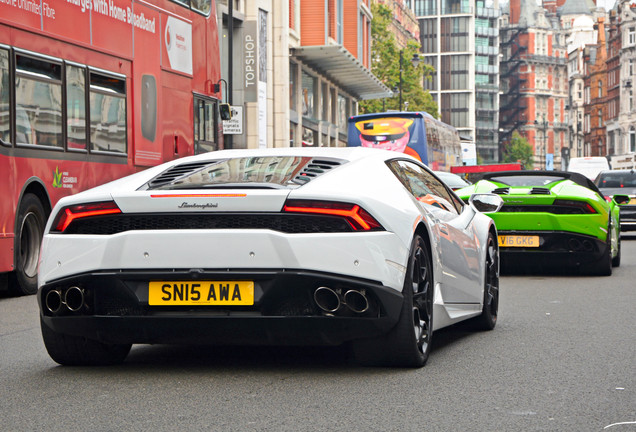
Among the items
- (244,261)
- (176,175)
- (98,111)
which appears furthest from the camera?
(98,111)

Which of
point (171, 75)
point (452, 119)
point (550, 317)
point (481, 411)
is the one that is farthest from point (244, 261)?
point (452, 119)

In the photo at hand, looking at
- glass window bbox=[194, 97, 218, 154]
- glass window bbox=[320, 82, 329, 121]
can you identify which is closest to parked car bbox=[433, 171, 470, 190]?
glass window bbox=[194, 97, 218, 154]

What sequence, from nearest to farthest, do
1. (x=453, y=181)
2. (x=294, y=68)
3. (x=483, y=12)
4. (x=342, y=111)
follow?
(x=453, y=181)
(x=294, y=68)
(x=342, y=111)
(x=483, y=12)

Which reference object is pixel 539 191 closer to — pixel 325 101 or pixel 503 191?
pixel 503 191

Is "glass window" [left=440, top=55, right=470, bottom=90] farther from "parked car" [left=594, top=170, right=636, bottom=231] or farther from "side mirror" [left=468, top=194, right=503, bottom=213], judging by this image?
"side mirror" [left=468, top=194, right=503, bottom=213]

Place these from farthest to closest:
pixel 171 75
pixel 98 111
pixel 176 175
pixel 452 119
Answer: pixel 452 119 < pixel 171 75 < pixel 98 111 < pixel 176 175

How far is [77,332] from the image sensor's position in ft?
19.8

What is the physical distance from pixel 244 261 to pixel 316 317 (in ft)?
1.48

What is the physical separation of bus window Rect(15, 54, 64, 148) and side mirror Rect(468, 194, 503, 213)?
199 inches

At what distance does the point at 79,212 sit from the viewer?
6023mm

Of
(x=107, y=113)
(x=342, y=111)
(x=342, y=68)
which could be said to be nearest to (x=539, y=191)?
(x=107, y=113)

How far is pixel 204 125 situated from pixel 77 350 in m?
10.9

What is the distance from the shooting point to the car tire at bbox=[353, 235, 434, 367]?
602 centimetres

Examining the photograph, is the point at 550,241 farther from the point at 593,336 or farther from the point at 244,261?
the point at 244,261
